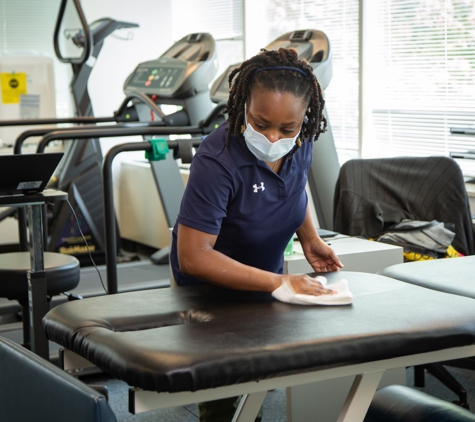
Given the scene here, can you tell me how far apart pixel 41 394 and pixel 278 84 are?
81 cm

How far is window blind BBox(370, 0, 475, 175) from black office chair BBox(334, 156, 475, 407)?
74 centimetres

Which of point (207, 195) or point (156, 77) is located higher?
point (156, 77)

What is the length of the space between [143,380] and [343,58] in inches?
139

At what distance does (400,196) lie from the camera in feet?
10.1

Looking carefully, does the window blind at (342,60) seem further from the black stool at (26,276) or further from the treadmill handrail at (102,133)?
the black stool at (26,276)

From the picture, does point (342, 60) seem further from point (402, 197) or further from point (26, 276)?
point (26, 276)

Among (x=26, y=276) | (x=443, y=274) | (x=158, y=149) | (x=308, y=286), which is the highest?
(x=158, y=149)

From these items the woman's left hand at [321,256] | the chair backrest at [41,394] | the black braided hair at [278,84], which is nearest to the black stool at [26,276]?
the woman's left hand at [321,256]

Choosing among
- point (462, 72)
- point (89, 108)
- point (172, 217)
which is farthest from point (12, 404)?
point (89, 108)

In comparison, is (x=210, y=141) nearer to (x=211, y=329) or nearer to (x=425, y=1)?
(x=211, y=329)

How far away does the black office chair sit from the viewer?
9.77ft

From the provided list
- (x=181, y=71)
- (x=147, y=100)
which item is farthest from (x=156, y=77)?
(x=147, y=100)

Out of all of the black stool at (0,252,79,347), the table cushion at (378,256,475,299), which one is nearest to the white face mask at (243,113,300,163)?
the table cushion at (378,256,475,299)

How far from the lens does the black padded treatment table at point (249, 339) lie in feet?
3.88
